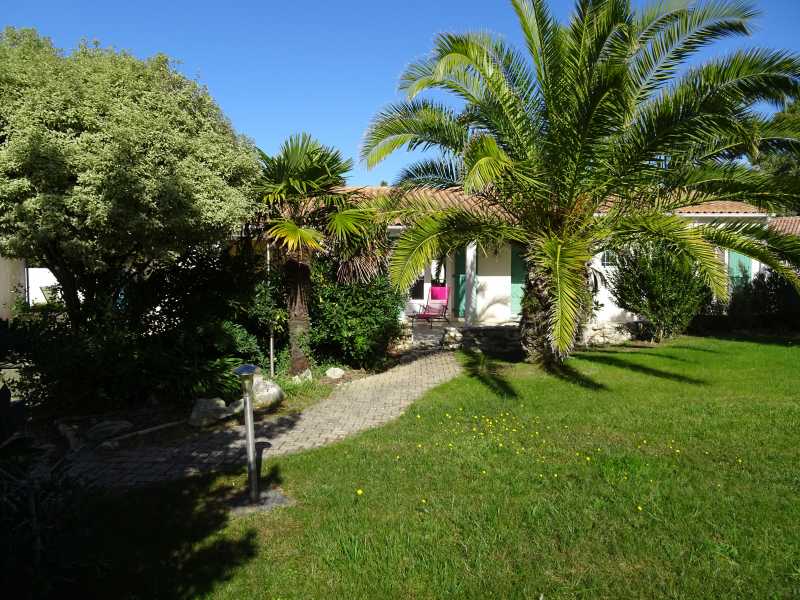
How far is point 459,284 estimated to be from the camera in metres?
16.9

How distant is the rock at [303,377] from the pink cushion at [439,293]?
297 inches

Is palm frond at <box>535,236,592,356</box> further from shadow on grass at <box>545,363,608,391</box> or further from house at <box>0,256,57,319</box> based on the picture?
house at <box>0,256,57,319</box>

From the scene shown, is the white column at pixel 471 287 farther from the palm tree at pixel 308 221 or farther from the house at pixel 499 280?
the palm tree at pixel 308 221

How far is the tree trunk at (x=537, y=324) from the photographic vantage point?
369 inches

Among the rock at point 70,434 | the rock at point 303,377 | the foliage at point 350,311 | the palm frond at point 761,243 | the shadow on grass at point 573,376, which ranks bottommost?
the rock at point 70,434

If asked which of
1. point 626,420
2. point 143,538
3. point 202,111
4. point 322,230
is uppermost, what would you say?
point 202,111

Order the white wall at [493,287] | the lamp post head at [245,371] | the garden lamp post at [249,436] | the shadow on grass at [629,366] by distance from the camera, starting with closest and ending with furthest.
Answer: the garden lamp post at [249,436] → the lamp post head at [245,371] → the shadow on grass at [629,366] → the white wall at [493,287]

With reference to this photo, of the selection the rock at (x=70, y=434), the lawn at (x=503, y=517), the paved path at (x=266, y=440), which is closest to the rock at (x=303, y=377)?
the paved path at (x=266, y=440)

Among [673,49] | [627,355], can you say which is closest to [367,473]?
[673,49]

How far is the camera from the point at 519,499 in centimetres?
450

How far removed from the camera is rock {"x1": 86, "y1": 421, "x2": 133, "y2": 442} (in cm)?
636

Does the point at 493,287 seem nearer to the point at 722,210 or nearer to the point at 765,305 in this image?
the point at 722,210

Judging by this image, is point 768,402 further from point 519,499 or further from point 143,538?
point 143,538

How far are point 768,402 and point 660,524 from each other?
4748 millimetres
